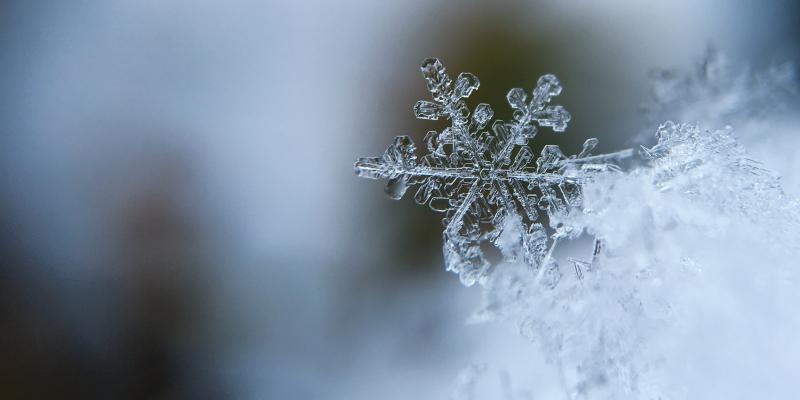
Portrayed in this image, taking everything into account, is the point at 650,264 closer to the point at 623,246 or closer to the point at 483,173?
the point at 623,246

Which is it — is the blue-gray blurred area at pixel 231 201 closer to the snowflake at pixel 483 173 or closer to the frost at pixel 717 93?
the frost at pixel 717 93

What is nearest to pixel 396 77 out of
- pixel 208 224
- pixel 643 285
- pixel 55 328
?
pixel 208 224

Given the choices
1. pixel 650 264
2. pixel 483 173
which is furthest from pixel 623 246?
Answer: pixel 483 173

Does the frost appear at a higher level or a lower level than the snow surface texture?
higher

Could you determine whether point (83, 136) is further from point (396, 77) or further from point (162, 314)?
point (396, 77)

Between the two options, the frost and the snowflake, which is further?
the frost


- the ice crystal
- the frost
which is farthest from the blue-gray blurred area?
the ice crystal

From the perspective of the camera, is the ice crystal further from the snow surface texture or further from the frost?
the frost
